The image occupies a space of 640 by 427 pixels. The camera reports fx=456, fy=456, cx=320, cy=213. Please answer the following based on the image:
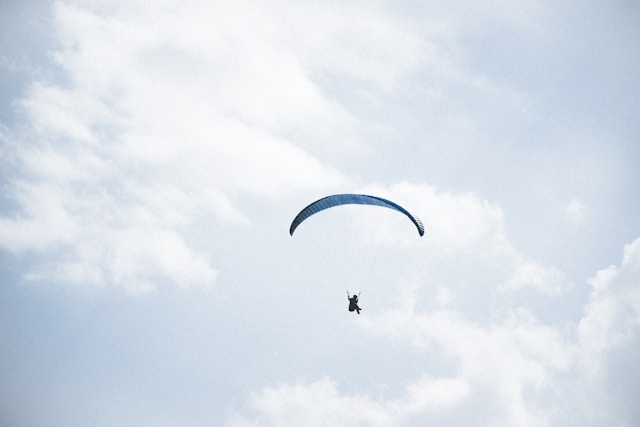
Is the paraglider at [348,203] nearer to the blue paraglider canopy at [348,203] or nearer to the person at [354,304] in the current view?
the blue paraglider canopy at [348,203]

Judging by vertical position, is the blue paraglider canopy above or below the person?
above

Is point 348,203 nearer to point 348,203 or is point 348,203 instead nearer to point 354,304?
point 348,203

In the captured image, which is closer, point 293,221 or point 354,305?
point 293,221

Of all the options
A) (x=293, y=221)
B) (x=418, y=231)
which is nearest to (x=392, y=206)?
(x=418, y=231)

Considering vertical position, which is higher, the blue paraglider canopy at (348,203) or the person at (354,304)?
the blue paraglider canopy at (348,203)

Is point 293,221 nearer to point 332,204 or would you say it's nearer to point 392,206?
point 332,204

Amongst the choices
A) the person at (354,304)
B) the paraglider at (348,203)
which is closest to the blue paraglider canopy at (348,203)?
the paraglider at (348,203)

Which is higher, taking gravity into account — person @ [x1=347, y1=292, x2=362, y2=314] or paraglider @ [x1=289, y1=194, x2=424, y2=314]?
paraglider @ [x1=289, y1=194, x2=424, y2=314]

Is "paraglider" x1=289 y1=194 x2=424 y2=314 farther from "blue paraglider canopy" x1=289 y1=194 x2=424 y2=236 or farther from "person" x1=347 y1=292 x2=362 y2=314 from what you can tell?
"person" x1=347 y1=292 x2=362 y2=314

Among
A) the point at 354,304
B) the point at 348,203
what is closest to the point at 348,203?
the point at 348,203

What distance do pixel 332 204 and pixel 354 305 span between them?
22.4 feet

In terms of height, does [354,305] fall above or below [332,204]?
below

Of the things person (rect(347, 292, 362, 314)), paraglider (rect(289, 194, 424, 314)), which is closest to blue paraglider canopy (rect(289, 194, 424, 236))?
paraglider (rect(289, 194, 424, 314))

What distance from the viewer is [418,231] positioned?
84.5 feet
